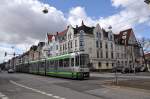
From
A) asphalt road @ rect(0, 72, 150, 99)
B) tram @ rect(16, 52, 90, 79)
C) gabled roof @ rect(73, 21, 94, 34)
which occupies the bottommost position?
asphalt road @ rect(0, 72, 150, 99)

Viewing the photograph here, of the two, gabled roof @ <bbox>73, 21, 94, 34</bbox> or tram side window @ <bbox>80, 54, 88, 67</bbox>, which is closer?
tram side window @ <bbox>80, 54, 88, 67</bbox>

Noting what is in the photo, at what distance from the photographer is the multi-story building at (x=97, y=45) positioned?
252ft

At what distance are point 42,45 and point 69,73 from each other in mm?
85409

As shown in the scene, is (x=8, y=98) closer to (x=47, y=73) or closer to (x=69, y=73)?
(x=69, y=73)

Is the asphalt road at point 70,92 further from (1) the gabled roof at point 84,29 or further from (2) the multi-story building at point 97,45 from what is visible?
(1) the gabled roof at point 84,29

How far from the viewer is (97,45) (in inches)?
3167

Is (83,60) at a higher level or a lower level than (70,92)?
higher

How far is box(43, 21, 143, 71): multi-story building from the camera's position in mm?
76812

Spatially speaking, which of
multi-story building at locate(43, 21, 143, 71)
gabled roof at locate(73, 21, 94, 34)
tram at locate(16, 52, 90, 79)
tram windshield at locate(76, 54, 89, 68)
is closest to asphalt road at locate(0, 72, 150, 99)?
tram at locate(16, 52, 90, 79)

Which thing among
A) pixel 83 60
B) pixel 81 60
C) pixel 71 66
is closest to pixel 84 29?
pixel 71 66

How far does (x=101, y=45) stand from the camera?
8181 centimetres

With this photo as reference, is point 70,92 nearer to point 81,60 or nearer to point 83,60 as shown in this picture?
point 81,60

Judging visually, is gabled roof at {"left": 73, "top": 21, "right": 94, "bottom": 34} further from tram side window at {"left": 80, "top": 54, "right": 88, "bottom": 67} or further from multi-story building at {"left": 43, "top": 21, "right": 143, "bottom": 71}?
tram side window at {"left": 80, "top": 54, "right": 88, "bottom": 67}

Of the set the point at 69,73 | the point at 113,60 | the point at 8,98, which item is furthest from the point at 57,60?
the point at 113,60
